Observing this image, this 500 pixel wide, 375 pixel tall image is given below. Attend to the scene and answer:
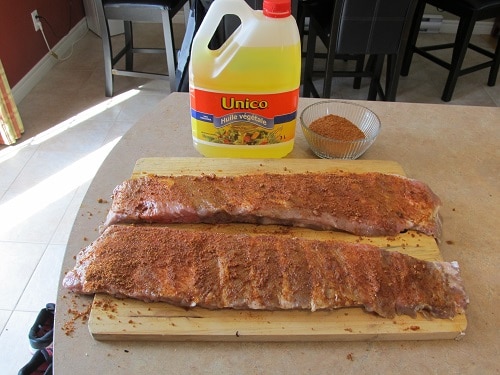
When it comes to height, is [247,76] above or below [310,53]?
above

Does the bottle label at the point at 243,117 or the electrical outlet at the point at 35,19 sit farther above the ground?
the bottle label at the point at 243,117

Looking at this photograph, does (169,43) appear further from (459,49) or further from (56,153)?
(459,49)

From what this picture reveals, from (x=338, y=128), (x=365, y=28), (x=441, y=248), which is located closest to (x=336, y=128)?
(x=338, y=128)

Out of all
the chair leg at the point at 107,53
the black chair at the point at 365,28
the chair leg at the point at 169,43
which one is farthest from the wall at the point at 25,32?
the black chair at the point at 365,28

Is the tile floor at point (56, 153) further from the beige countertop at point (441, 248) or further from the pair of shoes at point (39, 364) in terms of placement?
the beige countertop at point (441, 248)

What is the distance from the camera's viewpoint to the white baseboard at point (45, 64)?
9.51 ft

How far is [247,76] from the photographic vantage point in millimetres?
1060

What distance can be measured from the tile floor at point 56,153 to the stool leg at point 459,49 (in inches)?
4.0

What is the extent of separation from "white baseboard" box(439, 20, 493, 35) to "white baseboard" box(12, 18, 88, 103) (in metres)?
3.22

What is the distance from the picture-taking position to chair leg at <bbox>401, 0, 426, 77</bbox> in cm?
294

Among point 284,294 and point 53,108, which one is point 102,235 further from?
point 53,108

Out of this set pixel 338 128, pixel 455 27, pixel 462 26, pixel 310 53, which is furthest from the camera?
pixel 455 27

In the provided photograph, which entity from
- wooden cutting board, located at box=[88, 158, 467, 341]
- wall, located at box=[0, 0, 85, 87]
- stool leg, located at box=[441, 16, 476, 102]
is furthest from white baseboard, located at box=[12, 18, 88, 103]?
stool leg, located at box=[441, 16, 476, 102]

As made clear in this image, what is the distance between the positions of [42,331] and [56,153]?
131 centimetres
